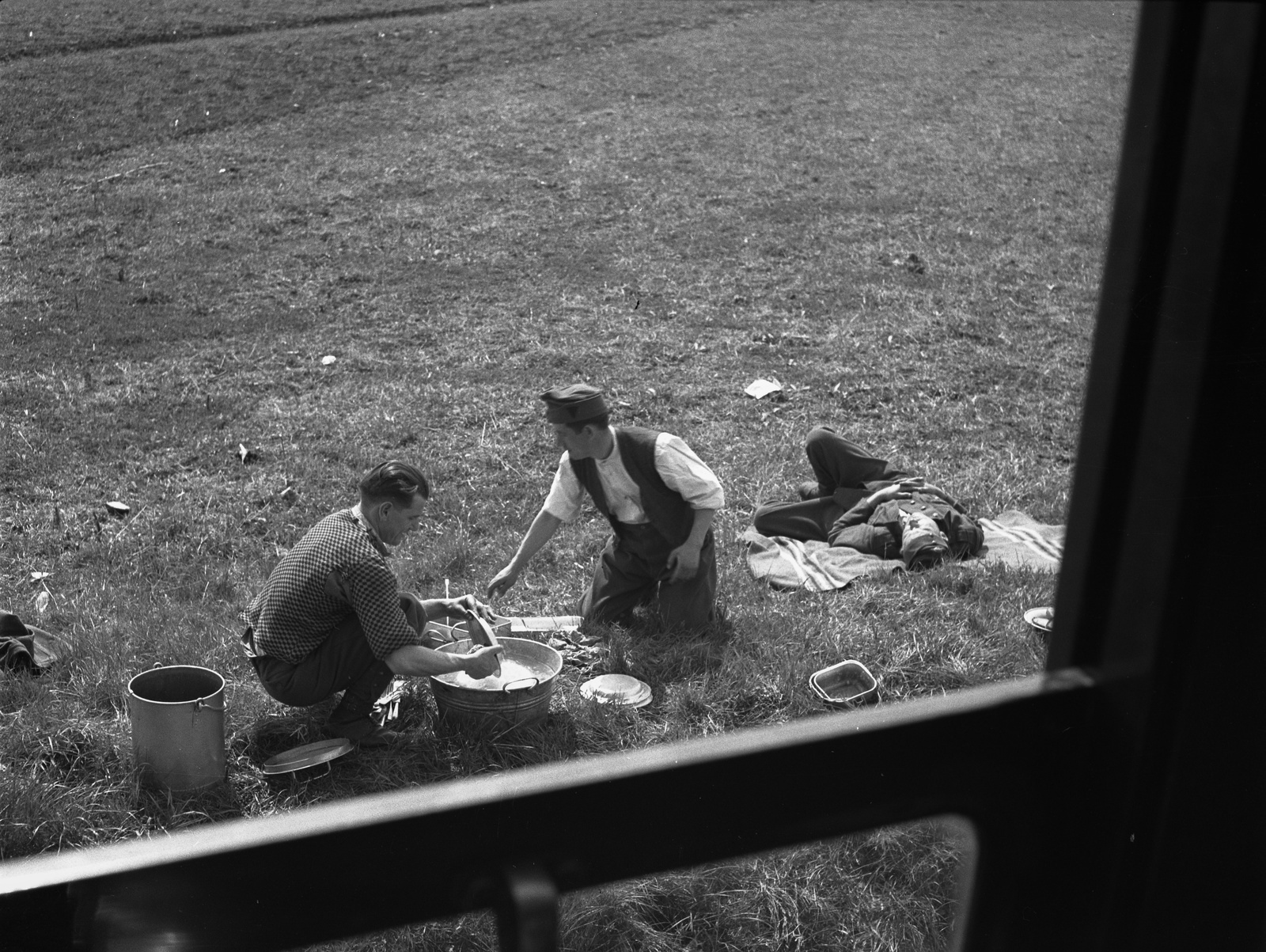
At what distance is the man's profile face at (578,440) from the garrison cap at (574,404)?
50mm

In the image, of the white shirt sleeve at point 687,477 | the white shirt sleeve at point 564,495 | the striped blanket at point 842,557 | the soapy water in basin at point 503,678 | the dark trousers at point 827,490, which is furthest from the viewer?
the dark trousers at point 827,490

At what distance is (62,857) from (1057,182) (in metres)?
18.5

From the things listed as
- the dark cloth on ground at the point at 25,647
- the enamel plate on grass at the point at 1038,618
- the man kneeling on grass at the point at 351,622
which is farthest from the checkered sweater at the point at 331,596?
the enamel plate on grass at the point at 1038,618

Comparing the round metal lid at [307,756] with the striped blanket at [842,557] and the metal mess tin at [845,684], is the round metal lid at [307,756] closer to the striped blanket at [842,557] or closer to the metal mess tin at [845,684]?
the metal mess tin at [845,684]

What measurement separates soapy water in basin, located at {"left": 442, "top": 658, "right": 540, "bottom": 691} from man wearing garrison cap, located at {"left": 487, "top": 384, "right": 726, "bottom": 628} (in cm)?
77

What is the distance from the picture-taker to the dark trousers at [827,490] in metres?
7.27

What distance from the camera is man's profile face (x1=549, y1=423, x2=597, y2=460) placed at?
5473 millimetres

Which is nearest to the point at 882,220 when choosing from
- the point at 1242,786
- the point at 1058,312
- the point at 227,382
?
the point at 1058,312

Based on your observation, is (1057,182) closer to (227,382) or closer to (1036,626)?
(227,382)

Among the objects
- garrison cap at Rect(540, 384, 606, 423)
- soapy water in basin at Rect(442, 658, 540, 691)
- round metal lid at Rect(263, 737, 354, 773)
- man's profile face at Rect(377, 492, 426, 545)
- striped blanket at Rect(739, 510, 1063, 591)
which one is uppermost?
garrison cap at Rect(540, 384, 606, 423)

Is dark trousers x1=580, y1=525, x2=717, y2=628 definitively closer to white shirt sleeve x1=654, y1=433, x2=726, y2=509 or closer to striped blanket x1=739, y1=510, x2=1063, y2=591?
white shirt sleeve x1=654, y1=433, x2=726, y2=509

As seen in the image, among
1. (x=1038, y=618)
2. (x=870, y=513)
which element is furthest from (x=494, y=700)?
(x=870, y=513)

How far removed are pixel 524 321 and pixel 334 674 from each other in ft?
24.9

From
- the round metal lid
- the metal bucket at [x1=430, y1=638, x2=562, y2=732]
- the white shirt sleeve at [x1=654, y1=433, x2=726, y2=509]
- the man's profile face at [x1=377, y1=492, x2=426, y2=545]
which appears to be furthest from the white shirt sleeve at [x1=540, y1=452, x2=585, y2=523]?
the round metal lid
